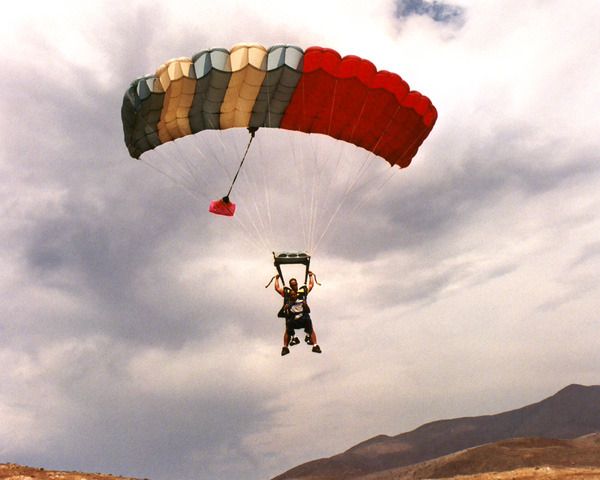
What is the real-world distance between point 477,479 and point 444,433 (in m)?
79.1

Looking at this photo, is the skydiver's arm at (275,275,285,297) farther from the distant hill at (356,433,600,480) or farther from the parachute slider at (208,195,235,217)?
the distant hill at (356,433,600,480)

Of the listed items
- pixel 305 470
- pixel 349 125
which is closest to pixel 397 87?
pixel 349 125

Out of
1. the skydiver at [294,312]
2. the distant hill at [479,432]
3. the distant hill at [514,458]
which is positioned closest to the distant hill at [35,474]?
the skydiver at [294,312]

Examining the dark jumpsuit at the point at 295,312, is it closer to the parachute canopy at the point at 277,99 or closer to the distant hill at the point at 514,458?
the parachute canopy at the point at 277,99

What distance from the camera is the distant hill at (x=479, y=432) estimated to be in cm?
8331

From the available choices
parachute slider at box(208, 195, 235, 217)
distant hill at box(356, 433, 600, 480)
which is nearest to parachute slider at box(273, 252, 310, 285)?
parachute slider at box(208, 195, 235, 217)

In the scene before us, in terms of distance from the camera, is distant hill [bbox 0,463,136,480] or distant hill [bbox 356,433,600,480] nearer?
distant hill [bbox 0,463,136,480]

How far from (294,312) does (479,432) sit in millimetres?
94005

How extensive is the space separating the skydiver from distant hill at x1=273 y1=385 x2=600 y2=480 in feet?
228

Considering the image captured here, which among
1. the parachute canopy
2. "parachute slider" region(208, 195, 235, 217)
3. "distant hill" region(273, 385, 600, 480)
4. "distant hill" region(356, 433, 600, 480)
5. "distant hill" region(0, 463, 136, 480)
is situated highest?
"distant hill" region(273, 385, 600, 480)

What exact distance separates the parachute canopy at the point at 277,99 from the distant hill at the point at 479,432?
7106 cm

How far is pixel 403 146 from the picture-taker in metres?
16.3

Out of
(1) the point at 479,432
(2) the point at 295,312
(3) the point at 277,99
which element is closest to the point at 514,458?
(2) the point at 295,312

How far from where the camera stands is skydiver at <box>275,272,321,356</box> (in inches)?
540
